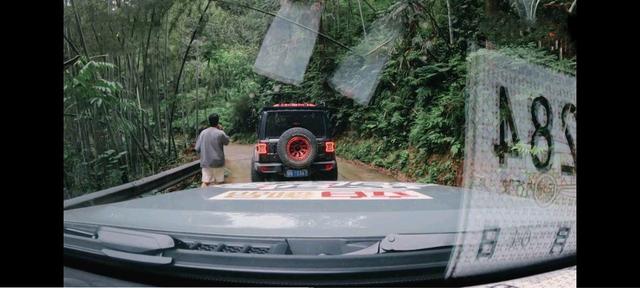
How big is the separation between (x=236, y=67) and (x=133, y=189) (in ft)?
27.5

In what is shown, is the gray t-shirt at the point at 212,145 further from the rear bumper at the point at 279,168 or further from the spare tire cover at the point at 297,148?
the rear bumper at the point at 279,168

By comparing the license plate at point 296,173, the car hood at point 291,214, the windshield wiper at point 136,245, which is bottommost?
the license plate at point 296,173

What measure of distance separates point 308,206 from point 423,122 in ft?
16.7

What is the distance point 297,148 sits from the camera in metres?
3.94

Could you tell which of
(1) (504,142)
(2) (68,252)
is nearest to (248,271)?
(2) (68,252)

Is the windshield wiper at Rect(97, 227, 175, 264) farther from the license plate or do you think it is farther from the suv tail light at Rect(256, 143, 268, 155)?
the suv tail light at Rect(256, 143, 268, 155)

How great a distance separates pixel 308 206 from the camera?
1.21 m

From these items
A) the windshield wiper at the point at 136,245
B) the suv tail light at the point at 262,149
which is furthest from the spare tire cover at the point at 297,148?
the windshield wiper at the point at 136,245

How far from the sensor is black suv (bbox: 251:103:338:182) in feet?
12.8

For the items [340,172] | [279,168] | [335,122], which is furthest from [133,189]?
[335,122]

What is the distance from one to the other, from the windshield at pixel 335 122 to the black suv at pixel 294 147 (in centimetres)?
2

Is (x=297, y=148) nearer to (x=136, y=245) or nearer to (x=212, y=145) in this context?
(x=212, y=145)

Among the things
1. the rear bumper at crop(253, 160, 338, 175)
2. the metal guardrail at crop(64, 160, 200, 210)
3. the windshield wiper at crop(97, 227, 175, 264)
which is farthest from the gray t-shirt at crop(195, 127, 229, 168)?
the windshield wiper at crop(97, 227, 175, 264)

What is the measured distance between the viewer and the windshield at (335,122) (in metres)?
1.06
